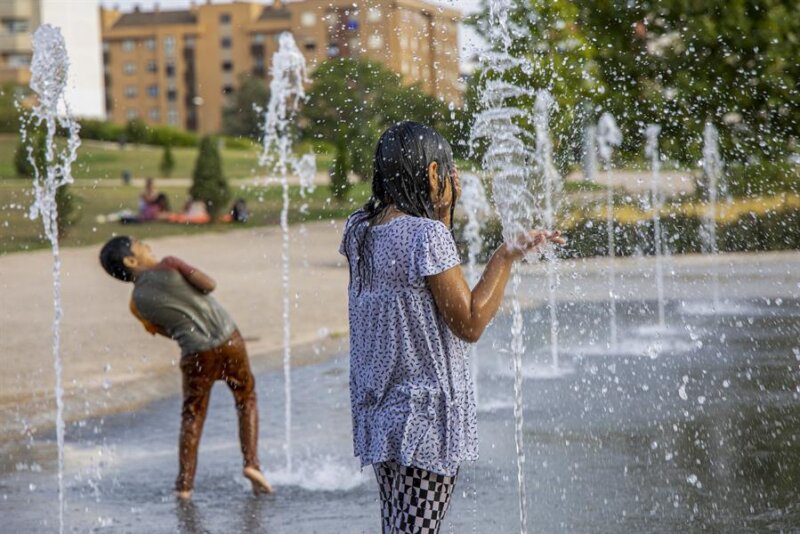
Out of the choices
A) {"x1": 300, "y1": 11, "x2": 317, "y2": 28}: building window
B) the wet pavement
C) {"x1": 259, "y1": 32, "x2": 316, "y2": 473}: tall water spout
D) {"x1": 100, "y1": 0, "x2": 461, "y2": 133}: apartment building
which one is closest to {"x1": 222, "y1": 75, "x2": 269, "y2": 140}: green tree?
{"x1": 100, "y1": 0, "x2": 461, "y2": 133}: apartment building

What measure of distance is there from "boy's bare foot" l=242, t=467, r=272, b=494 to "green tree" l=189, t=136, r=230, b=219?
19.5 m

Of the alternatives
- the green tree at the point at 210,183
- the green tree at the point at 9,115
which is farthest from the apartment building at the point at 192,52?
the green tree at the point at 210,183

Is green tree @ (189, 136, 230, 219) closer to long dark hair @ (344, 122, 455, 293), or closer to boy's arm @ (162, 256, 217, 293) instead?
boy's arm @ (162, 256, 217, 293)

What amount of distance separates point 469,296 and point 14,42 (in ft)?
231

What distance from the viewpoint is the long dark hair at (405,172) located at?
2.96 metres

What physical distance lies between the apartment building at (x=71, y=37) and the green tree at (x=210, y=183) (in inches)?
1395

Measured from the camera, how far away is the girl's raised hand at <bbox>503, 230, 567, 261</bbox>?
2928 mm

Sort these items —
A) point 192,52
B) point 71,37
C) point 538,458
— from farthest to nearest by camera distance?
point 192,52
point 71,37
point 538,458

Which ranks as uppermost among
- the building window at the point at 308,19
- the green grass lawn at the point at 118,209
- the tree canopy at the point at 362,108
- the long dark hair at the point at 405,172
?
the building window at the point at 308,19

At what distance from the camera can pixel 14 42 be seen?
69250mm

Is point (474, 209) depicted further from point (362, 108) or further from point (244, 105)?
point (244, 105)

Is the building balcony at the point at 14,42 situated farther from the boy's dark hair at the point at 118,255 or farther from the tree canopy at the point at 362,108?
the boy's dark hair at the point at 118,255

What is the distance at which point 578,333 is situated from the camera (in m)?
11.2

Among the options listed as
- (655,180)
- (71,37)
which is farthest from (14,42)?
(655,180)
